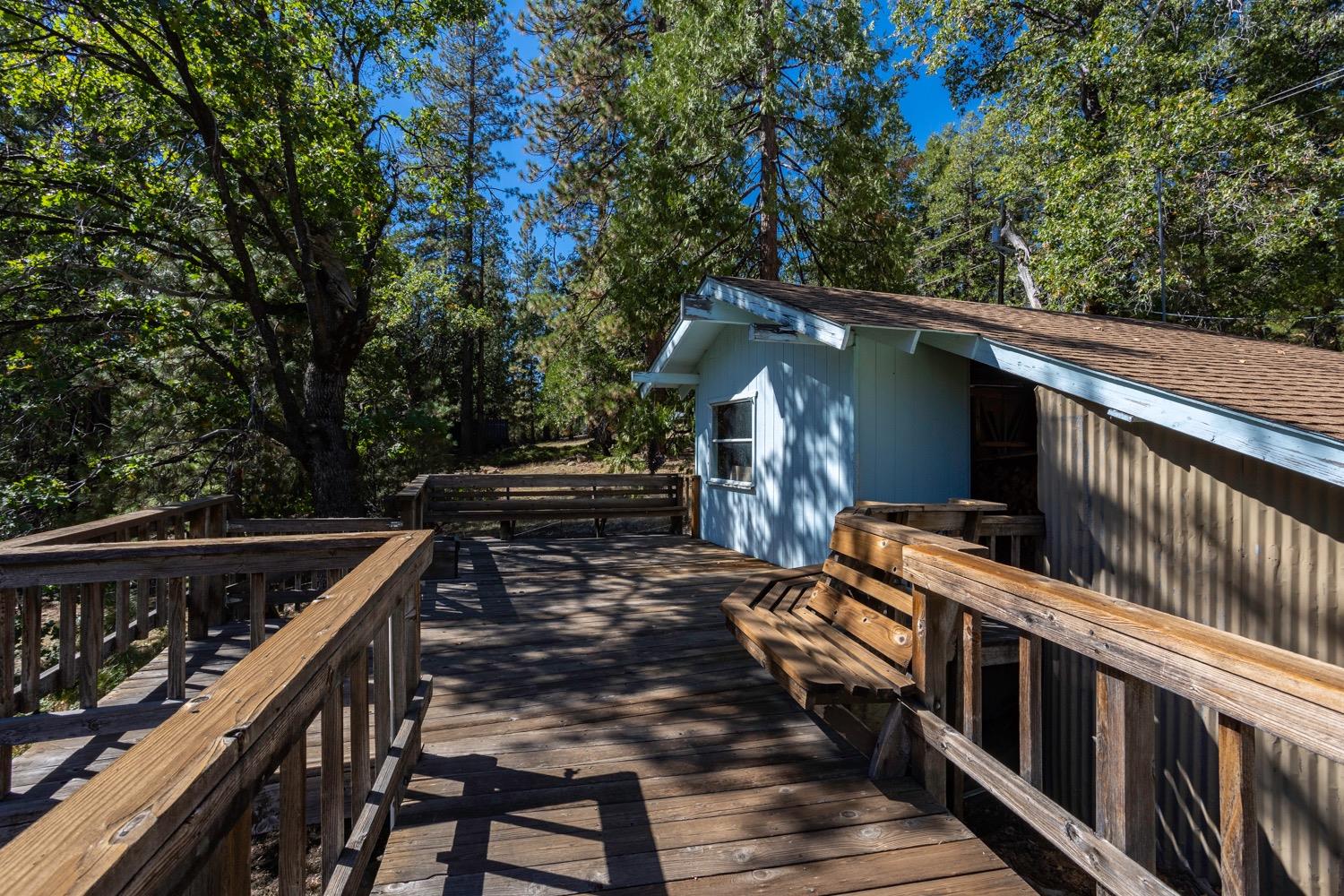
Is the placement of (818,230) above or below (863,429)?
above

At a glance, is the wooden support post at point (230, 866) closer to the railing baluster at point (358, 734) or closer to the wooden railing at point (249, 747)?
the wooden railing at point (249, 747)

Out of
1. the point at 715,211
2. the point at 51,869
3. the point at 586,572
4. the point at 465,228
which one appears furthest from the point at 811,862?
the point at 465,228

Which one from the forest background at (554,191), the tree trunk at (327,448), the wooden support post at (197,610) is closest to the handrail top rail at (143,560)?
the wooden support post at (197,610)

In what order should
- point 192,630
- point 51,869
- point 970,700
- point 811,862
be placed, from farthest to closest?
1. point 192,630
2. point 970,700
3. point 811,862
4. point 51,869

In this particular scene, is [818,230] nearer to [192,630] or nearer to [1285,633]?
[1285,633]

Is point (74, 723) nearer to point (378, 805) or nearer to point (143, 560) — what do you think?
point (143, 560)

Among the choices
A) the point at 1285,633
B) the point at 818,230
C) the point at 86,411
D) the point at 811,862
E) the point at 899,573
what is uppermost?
the point at 818,230

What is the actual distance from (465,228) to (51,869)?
22379 mm

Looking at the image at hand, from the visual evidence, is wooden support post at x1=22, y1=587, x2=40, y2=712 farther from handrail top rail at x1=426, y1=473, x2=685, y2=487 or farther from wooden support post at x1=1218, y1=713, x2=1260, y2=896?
handrail top rail at x1=426, y1=473, x2=685, y2=487

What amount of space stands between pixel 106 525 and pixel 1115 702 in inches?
200

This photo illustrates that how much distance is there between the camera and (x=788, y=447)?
7145mm

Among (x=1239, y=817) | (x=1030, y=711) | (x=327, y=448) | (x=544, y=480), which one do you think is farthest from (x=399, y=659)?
(x=544, y=480)

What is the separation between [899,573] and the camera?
2.89m

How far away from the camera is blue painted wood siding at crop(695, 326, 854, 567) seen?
6270mm
